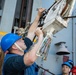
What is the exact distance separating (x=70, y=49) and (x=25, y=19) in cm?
88

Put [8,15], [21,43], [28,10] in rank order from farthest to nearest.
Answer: [28,10], [8,15], [21,43]

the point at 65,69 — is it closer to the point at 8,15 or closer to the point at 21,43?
the point at 8,15

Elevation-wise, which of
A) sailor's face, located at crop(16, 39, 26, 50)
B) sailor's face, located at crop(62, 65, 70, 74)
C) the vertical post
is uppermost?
the vertical post

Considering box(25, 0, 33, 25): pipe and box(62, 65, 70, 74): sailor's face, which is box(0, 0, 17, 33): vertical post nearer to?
box(25, 0, 33, 25): pipe

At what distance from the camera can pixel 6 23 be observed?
8.23ft

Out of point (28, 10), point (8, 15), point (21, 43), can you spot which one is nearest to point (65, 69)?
point (28, 10)

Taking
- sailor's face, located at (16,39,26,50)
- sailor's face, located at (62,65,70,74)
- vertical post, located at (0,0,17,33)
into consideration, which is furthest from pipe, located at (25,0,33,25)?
sailor's face, located at (16,39,26,50)

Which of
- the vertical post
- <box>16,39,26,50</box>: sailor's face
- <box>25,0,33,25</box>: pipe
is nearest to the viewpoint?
<box>16,39,26,50</box>: sailor's face

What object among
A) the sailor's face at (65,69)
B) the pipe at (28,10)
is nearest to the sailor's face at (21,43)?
the pipe at (28,10)

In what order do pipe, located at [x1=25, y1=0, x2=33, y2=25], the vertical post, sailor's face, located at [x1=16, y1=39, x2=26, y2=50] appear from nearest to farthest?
sailor's face, located at [x1=16, y1=39, x2=26, y2=50]
the vertical post
pipe, located at [x1=25, y1=0, x2=33, y2=25]

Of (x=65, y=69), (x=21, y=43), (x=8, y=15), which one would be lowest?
(x=65, y=69)

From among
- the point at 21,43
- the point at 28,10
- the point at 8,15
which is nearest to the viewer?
the point at 21,43

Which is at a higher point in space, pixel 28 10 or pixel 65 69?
pixel 28 10

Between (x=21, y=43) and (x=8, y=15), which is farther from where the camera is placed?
(x=8, y=15)
